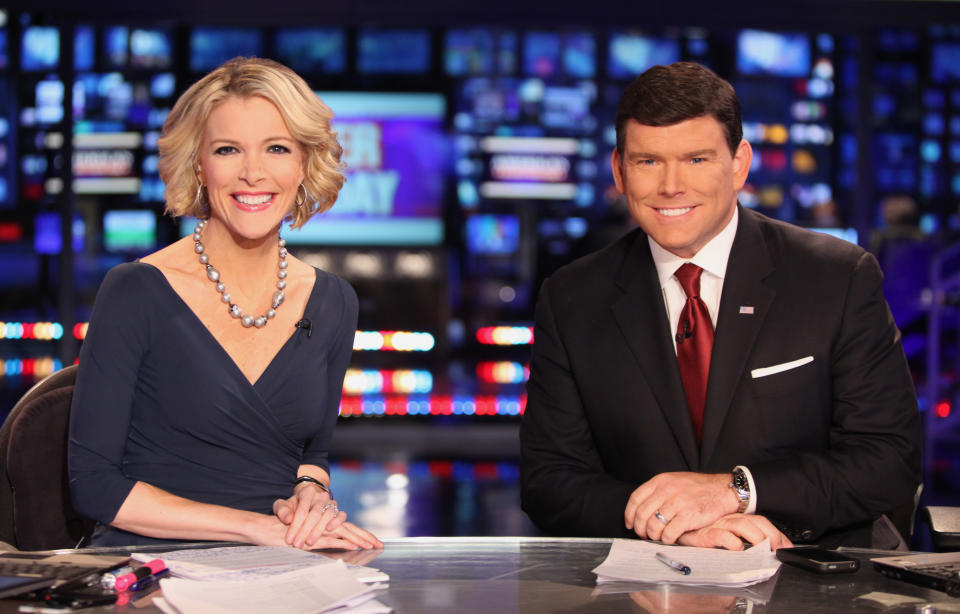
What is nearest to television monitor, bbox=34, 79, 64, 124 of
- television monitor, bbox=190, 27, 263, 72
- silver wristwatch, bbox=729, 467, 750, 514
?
television monitor, bbox=190, 27, 263, 72

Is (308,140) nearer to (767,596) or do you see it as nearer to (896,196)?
(767,596)

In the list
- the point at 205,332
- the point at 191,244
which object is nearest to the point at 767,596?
the point at 205,332

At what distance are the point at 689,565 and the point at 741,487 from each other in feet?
1.27

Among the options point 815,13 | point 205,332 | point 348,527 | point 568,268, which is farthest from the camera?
point 815,13

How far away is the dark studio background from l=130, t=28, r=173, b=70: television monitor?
23 millimetres

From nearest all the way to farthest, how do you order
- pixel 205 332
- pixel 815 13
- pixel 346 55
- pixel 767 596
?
pixel 767 596 < pixel 205 332 < pixel 815 13 < pixel 346 55

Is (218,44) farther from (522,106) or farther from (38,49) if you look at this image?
(522,106)

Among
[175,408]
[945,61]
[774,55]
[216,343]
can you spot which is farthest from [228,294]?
[945,61]

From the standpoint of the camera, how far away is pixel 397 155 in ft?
25.4

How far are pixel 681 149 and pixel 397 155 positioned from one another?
5954mm

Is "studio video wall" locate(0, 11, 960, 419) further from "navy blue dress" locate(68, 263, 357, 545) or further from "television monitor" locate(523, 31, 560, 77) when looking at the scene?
"navy blue dress" locate(68, 263, 357, 545)

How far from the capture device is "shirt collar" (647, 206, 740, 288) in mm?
2055

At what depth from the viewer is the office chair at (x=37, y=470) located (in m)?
1.84

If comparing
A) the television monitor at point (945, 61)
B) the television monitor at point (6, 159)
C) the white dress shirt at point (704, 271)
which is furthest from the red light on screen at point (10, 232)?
the television monitor at point (945, 61)
